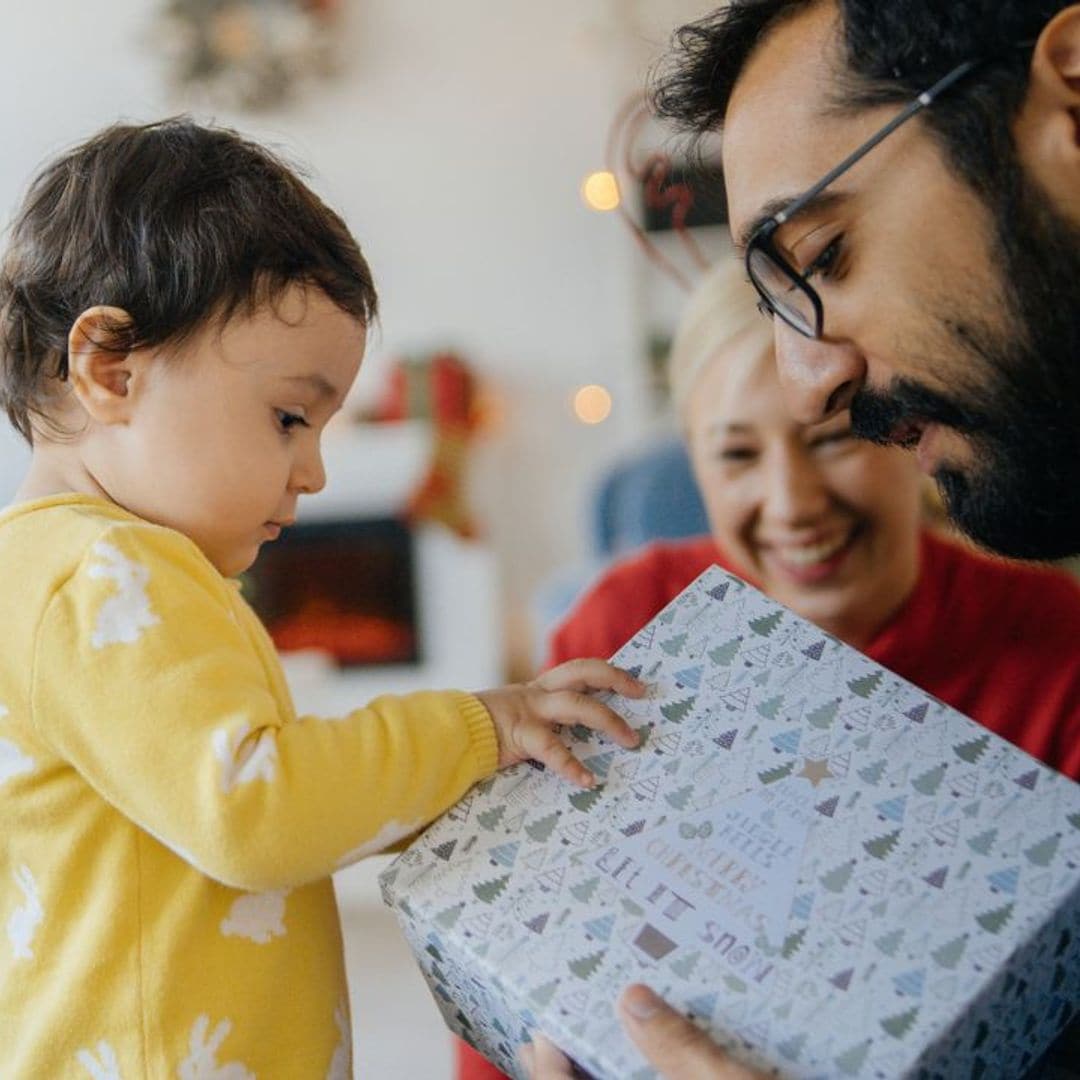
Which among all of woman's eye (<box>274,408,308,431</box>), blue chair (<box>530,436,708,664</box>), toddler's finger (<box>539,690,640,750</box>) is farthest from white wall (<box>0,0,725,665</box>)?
toddler's finger (<box>539,690,640,750</box>)

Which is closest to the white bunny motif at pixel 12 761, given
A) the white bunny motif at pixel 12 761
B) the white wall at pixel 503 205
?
the white bunny motif at pixel 12 761

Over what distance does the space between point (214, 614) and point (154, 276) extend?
0.24 m

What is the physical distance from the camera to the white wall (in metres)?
3.79

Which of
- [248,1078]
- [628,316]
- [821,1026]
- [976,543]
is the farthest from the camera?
[628,316]

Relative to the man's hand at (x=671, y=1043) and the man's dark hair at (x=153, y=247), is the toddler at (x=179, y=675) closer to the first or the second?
the man's dark hair at (x=153, y=247)

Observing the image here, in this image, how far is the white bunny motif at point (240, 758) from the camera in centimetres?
69

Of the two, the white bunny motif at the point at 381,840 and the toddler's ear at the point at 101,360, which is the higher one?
the toddler's ear at the point at 101,360

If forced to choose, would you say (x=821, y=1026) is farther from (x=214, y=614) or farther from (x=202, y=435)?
(x=202, y=435)

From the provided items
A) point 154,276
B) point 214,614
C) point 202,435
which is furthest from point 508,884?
point 154,276

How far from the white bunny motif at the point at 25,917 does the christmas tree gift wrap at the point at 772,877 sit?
0.22 meters

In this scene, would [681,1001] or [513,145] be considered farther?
Answer: [513,145]

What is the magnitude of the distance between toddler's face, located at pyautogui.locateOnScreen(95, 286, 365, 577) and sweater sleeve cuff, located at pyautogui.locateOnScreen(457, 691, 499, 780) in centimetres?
21

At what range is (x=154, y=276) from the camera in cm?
81

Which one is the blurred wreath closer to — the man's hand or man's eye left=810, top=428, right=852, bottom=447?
man's eye left=810, top=428, right=852, bottom=447
